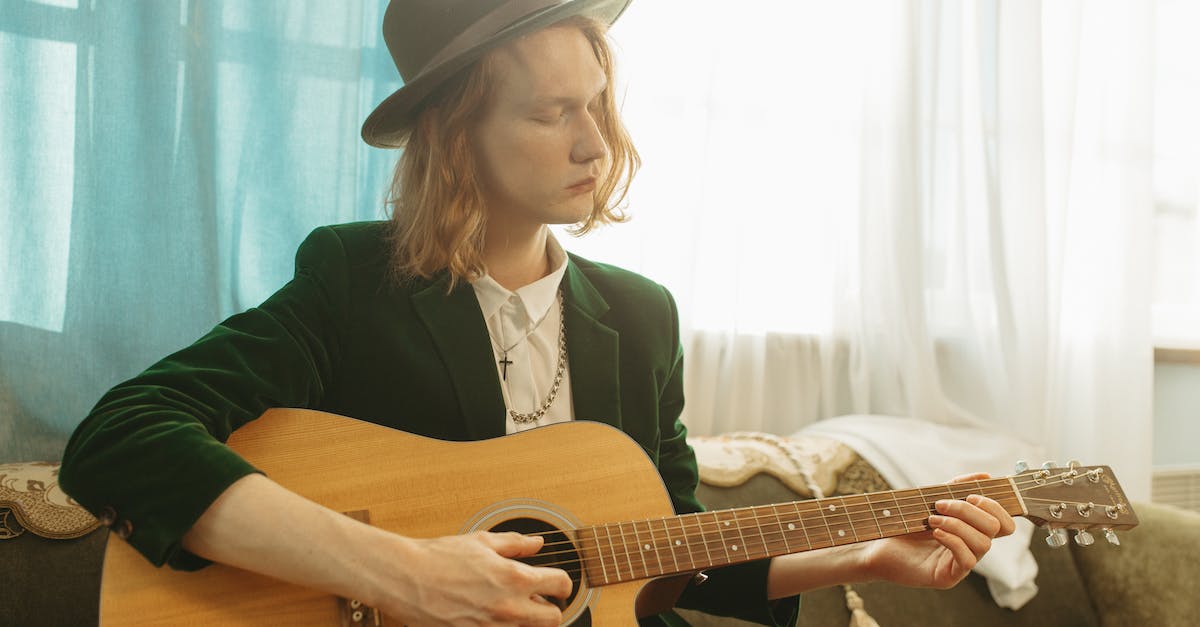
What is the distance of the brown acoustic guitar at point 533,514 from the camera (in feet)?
3.29

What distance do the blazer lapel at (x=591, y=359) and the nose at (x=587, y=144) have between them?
251 millimetres

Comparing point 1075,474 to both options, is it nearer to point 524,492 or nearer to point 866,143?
point 524,492

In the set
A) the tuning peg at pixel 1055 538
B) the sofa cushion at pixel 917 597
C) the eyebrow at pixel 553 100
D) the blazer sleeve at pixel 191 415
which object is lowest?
the sofa cushion at pixel 917 597

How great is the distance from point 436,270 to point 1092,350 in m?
2.28

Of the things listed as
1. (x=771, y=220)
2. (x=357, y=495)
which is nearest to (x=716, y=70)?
(x=771, y=220)

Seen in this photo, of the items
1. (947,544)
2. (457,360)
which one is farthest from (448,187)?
Result: (947,544)

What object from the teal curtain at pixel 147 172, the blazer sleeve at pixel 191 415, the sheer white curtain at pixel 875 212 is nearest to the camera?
the blazer sleeve at pixel 191 415

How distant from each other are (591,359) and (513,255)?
0.21m

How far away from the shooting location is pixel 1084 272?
2.72 metres

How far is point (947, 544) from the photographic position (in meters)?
1.23

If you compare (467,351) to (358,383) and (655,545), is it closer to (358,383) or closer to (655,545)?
(358,383)

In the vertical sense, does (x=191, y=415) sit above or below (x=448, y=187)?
below

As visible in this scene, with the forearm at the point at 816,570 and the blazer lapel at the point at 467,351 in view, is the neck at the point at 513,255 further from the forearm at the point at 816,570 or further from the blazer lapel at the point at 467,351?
the forearm at the point at 816,570

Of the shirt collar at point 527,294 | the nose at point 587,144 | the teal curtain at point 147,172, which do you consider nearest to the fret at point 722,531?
the shirt collar at point 527,294
